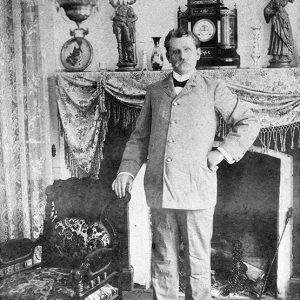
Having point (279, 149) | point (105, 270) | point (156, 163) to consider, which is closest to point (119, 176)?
point (156, 163)

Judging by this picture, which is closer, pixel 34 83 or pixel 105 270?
pixel 105 270

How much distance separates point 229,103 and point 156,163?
1.45 feet

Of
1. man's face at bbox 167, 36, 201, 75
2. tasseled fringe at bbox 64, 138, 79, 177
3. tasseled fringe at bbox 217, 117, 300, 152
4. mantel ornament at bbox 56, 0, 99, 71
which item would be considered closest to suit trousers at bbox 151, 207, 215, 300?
man's face at bbox 167, 36, 201, 75

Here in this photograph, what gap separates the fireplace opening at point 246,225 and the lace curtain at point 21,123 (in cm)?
120

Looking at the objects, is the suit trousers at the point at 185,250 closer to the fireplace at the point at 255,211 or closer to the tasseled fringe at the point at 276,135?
the tasseled fringe at the point at 276,135

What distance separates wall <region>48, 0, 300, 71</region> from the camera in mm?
2975

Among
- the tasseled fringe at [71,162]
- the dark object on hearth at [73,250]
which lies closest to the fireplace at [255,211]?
the tasseled fringe at [71,162]

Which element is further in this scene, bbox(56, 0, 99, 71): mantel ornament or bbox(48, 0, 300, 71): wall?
bbox(56, 0, 99, 71): mantel ornament

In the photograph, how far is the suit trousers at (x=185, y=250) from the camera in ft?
7.51

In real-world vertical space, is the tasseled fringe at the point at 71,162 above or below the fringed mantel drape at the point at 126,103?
below

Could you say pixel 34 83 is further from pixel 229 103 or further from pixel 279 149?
pixel 279 149

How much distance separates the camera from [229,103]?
2.30 meters

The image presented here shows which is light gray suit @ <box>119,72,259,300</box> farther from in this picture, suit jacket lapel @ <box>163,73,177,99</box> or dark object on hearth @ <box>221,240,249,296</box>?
dark object on hearth @ <box>221,240,249,296</box>

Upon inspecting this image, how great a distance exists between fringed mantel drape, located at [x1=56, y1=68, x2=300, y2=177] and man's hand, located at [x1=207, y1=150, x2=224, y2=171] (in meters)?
0.69
